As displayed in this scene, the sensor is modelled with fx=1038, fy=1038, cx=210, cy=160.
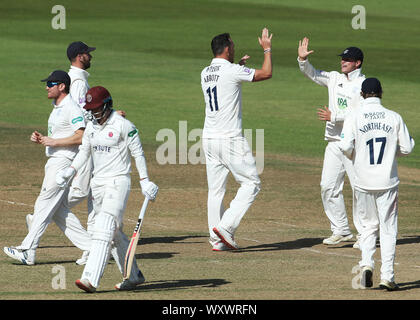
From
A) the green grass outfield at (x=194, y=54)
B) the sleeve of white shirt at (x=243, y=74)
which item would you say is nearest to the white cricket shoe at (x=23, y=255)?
the sleeve of white shirt at (x=243, y=74)

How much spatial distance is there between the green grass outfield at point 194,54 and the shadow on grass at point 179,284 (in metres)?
12.3

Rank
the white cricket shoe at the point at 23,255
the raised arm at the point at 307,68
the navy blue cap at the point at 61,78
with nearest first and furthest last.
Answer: the white cricket shoe at the point at 23,255 → the navy blue cap at the point at 61,78 → the raised arm at the point at 307,68

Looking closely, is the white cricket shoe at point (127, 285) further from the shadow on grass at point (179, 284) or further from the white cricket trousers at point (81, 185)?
the white cricket trousers at point (81, 185)

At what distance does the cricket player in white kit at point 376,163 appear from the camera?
12.1 meters

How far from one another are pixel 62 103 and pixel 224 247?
10.1 feet

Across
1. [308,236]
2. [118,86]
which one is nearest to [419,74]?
[118,86]

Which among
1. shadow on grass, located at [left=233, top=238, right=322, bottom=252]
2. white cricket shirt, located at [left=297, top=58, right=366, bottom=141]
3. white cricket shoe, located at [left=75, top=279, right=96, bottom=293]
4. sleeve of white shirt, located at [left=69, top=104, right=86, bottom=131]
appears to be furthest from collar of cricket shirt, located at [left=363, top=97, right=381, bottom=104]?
white cricket shoe, located at [left=75, top=279, right=96, bottom=293]

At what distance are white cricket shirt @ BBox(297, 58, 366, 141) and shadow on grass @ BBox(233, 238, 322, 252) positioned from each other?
5.12 ft

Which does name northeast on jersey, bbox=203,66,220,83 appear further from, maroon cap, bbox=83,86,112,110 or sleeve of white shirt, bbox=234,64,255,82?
maroon cap, bbox=83,86,112,110

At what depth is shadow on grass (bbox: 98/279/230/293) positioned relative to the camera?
1213 centimetres

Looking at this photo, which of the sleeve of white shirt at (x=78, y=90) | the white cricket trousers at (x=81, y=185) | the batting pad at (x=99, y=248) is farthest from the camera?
the sleeve of white shirt at (x=78, y=90)

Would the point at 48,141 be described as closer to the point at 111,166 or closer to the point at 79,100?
the point at 79,100

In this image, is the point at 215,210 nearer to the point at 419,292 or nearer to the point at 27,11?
the point at 419,292

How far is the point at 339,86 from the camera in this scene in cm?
1541
